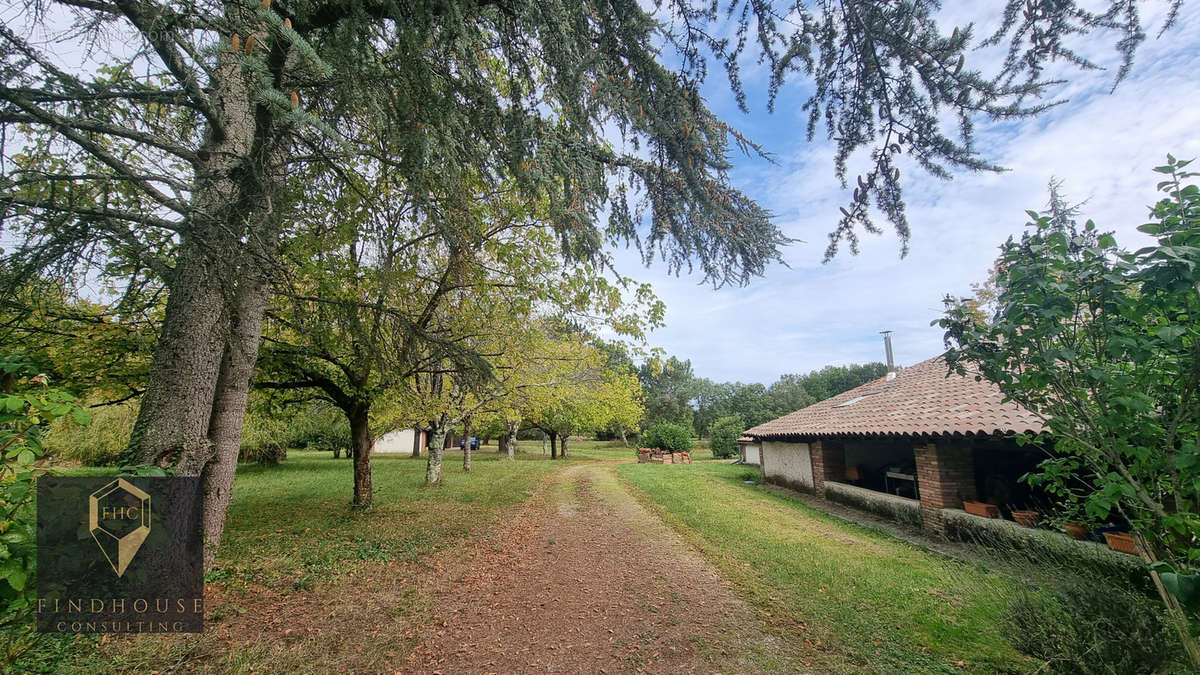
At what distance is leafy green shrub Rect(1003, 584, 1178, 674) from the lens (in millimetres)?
2939

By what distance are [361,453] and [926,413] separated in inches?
508

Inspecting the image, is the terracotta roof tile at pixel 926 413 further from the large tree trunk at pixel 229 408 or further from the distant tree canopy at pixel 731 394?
the distant tree canopy at pixel 731 394

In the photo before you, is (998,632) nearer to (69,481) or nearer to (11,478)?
(11,478)

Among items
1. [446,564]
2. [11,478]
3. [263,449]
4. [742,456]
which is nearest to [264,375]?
[446,564]

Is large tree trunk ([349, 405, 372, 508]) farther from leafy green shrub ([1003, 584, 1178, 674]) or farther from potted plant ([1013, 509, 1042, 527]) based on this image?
potted plant ([1013, 509, 1042, 527])

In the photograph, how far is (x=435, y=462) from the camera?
45.1 feet

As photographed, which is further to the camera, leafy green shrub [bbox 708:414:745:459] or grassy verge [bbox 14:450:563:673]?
leafy green shrub [bbox 708:414:745:459]

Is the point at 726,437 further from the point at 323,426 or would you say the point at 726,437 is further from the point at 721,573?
the point at 721,573

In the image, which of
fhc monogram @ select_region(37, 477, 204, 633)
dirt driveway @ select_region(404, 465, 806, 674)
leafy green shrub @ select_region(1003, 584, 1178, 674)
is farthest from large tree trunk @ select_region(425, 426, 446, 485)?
leafy green shrub @ select_region(1003, 584, 1178, 674)

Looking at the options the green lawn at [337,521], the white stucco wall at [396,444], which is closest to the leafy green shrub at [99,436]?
the green lawn at [337,521]

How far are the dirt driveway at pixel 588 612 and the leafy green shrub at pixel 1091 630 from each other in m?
1.97

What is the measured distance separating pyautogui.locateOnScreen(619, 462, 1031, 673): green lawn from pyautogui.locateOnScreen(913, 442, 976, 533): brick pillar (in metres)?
1.05

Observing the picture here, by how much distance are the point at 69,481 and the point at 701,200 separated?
5.04 meters

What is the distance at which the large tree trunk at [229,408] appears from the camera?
4484mm
